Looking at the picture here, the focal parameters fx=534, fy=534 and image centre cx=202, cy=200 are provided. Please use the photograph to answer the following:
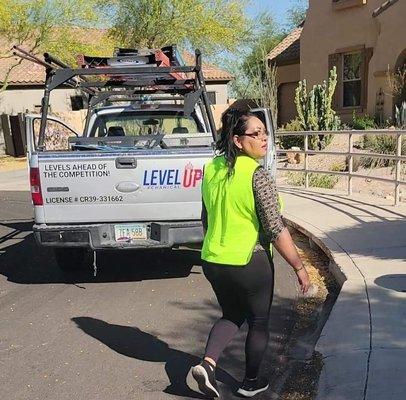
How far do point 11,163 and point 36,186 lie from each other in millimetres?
18729

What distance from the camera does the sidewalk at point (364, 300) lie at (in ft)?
11.0

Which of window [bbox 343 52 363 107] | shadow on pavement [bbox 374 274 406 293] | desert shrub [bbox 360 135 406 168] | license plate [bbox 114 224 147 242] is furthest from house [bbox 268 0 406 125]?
license plate [bbox 114 224 147 242]

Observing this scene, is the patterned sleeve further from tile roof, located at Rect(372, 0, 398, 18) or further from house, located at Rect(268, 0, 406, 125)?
tile roof, located at Rect(372, 0, 398, 18)

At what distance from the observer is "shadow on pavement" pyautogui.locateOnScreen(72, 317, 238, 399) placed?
365 centimetres

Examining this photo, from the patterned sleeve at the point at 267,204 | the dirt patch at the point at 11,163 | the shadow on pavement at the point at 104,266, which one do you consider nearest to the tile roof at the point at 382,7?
the shadow on pavement at the point at 104,266

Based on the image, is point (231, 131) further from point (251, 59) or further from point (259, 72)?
point (251, 59)

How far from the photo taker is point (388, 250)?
235 inches

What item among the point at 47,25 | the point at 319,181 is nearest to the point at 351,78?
the point at 319,181

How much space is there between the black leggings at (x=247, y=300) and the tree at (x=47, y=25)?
20.1 m

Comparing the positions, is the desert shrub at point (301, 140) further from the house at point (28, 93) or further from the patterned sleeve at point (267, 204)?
the patterned sleeve at point (267, 204)

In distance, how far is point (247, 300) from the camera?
10.6 feet

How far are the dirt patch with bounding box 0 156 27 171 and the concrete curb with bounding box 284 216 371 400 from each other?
1818 cm

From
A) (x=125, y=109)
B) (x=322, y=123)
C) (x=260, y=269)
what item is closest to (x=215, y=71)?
(x=322, y=123)

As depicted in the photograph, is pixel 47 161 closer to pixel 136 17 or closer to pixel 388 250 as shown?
pixel 388 250
